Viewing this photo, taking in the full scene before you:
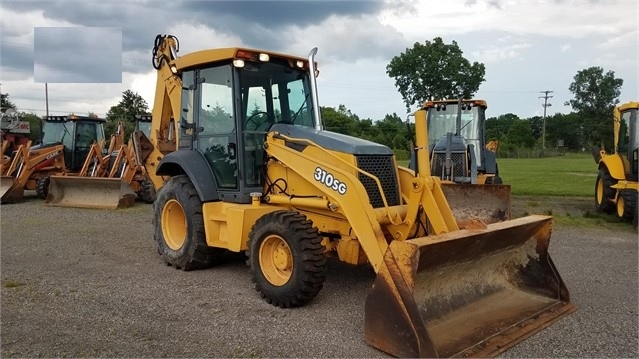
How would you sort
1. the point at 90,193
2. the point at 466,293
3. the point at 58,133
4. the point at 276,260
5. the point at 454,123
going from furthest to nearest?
1. the point at 58,133
2. the point at 454,123
3. the point at 90,193
4. the point at 276,260
5. the point at 466,293

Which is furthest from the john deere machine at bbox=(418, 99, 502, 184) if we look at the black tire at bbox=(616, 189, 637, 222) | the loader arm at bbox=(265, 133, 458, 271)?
the loader arm at bbox=(265, 133, 458, 271)

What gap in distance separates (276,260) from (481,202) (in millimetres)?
3366

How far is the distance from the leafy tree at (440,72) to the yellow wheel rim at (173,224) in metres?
42.3

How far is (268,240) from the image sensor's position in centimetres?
522

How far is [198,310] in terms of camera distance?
4926 mm

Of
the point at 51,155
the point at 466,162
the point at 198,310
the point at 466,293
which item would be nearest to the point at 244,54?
the point at 198,310

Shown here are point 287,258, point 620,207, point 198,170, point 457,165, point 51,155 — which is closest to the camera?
point 287,258

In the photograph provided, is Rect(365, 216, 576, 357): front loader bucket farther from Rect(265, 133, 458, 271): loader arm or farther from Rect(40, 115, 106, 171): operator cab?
Rect(40, 115, 106, 171): operator cab

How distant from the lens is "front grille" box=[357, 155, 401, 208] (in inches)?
209

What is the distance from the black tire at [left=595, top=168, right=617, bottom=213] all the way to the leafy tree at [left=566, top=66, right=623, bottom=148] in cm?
7113

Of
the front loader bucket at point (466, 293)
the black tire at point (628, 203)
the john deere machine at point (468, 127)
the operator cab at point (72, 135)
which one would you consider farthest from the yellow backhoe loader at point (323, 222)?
the operator cab at point (72, 135)

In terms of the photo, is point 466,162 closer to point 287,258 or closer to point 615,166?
point 615,166

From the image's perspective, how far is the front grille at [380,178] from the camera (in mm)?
5297

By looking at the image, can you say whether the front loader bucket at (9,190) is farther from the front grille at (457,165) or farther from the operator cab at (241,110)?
the front grille at (457,165)
